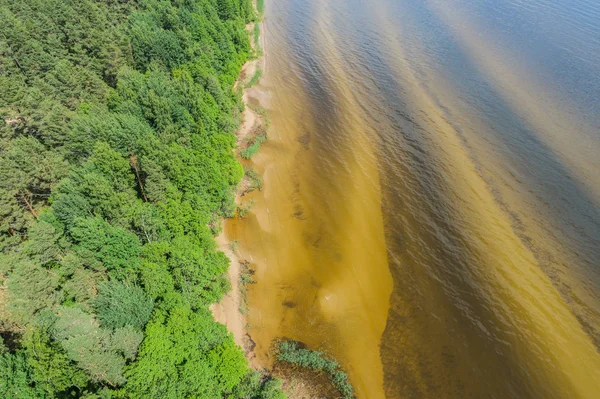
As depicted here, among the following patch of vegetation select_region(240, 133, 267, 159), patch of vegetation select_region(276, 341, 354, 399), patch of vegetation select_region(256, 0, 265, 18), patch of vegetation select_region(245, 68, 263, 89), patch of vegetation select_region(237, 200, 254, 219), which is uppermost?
patch of vegetation select_region(256, 0, 265, 18)

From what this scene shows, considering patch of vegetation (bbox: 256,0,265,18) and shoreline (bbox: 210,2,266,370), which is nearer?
shoreline (bbox: 210,2,266,370)

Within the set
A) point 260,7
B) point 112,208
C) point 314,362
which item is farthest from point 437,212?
point 260,7

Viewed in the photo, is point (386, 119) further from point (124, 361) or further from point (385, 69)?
point (124, 361)

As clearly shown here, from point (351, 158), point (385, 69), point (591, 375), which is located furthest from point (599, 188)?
point (385, 69)

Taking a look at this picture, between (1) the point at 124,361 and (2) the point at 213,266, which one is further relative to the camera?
(2) the point at 213,266

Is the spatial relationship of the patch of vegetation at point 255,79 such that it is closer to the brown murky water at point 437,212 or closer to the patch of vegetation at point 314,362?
the brown murky water at point 437,212

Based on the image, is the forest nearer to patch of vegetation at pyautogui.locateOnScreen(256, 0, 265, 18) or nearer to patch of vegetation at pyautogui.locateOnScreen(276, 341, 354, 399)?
patch of vegetation at pyautogui.locateOnScreen(276, 341, 354, 399)

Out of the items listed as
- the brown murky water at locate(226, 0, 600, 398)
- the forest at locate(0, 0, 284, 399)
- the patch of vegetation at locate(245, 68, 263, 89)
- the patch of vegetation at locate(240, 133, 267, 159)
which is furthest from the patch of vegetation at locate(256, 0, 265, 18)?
the patch of vegetation at locate(240, 133, 267, 159)
